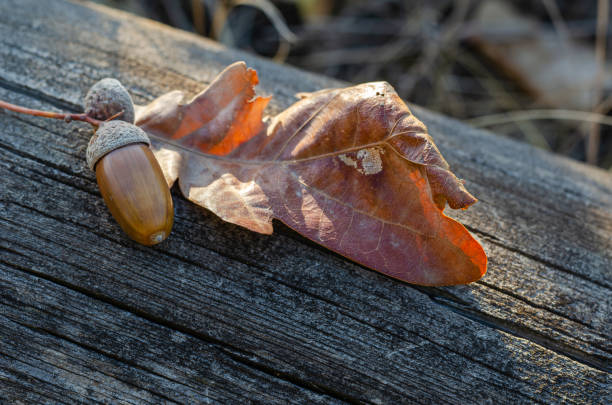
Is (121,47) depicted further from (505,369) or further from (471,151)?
(505,369)

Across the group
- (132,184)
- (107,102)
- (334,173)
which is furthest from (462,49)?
(132,184)

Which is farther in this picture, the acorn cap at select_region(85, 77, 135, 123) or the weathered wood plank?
Answer: the acorn cap at select_region(85, 77, 135, 123)

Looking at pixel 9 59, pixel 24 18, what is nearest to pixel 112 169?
pixel 9 59

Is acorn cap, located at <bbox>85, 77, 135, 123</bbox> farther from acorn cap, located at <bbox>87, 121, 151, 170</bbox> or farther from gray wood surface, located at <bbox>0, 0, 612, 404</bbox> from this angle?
gray wood surface, located at <bbox>0, 0, 612, 404</bbox>

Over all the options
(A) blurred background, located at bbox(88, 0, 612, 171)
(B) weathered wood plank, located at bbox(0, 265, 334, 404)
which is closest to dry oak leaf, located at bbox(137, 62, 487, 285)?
(B) weathered wood plank, located at bbox(0, 265, 334, 404)

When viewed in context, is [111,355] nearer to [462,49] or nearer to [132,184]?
[132,184]
